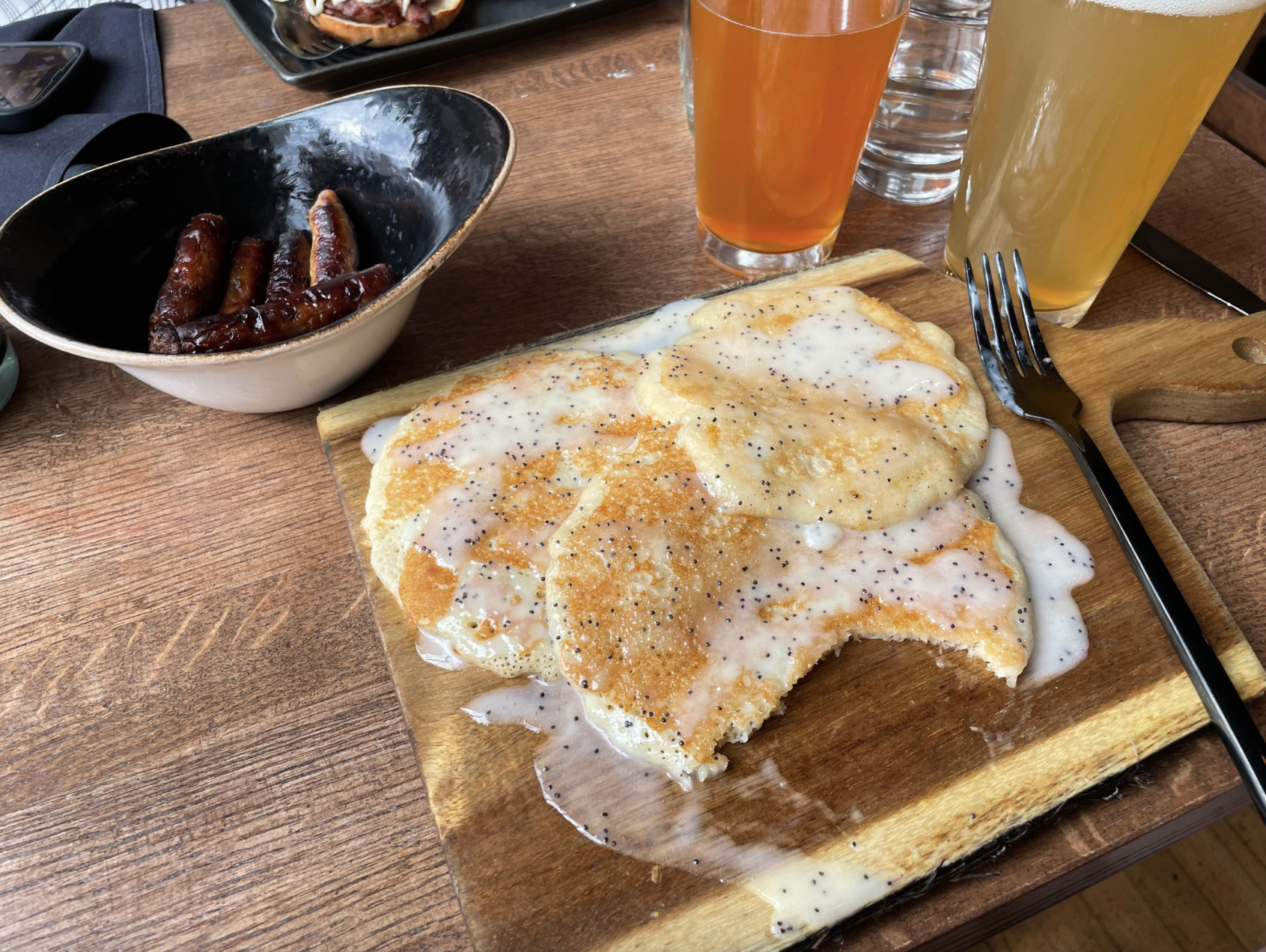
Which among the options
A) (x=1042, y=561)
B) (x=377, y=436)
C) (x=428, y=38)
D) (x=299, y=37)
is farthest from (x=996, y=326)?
(x=299, y=37)

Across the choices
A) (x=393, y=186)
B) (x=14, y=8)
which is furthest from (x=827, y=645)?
(x=14, y=8)

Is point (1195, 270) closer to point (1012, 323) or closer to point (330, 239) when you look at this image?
point (1012, 323)

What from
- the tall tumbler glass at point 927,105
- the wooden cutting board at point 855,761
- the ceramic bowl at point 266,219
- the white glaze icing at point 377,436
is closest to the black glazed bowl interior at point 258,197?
the ceramic bowl at point 266,219

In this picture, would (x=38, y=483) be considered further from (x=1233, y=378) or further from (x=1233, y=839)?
(x=1233, y=839)

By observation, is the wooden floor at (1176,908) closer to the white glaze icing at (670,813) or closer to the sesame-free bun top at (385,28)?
the white glaze icing at (670,813)

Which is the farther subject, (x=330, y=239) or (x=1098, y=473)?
(x=330, y=239)

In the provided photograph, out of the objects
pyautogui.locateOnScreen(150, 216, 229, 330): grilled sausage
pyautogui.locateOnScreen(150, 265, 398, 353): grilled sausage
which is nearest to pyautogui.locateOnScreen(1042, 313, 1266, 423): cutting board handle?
pyautogui.locateOnScreen(150, 265, 398, 353): grilled sausage
